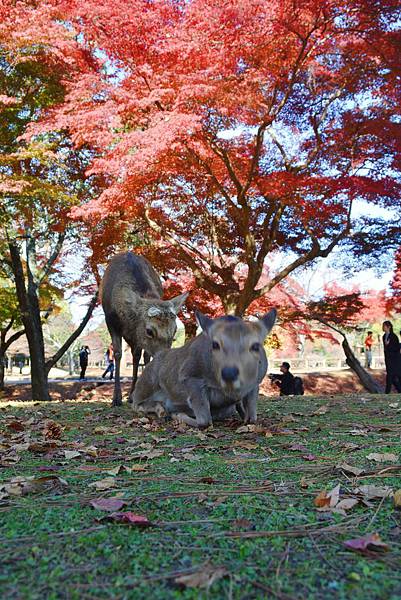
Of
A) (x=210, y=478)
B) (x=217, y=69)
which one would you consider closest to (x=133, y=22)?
(x=217, y=69)

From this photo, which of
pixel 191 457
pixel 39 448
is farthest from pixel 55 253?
pixel 191 457

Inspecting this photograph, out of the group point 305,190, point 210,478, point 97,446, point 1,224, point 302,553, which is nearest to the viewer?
point 302,553

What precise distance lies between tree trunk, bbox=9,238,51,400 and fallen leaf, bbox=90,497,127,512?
509 inches

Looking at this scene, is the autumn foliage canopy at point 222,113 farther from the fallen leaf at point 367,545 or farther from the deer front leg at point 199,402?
the fallen leaf at point 367,545

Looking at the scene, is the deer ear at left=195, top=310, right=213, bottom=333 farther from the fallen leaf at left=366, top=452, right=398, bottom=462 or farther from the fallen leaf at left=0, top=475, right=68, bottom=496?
the fallen leaf at left=0, top=475, right=68, bottom=496

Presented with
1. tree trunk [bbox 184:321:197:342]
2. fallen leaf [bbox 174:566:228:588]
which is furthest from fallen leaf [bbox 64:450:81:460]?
tree trunk [bbox 184:321:197:342]

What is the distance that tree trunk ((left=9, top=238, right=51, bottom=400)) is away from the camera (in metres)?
14.3

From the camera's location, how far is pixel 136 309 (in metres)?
7.52

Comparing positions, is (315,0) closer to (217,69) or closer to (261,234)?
(217,69)

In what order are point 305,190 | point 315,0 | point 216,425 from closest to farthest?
point 216,425
point 315,0
point 305,190

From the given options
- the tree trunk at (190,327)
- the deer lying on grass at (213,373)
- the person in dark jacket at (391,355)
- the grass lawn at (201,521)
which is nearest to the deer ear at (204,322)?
the deer lying on grass at (213,373)

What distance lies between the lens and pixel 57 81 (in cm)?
1309

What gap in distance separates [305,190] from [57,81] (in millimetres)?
7011

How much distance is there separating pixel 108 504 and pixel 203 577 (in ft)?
2.64
